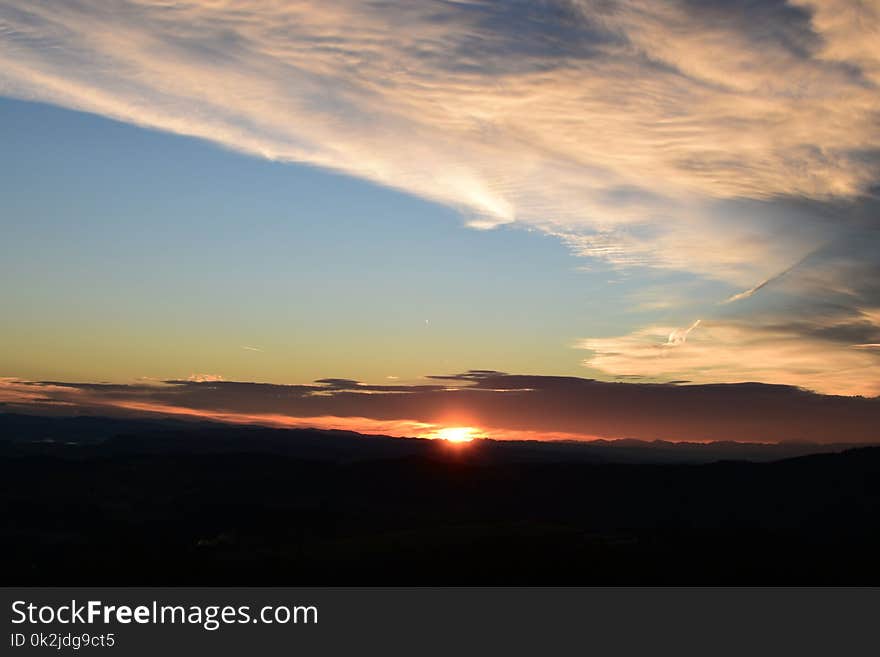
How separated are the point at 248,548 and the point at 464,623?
293 feet

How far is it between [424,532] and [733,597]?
6461cm

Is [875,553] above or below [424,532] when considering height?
below

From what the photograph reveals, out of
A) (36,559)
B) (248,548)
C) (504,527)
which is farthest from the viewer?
(36,559)

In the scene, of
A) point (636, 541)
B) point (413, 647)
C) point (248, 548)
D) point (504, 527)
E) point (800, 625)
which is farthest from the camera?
point (248, 548)

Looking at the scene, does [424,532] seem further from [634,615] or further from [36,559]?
[36,559]

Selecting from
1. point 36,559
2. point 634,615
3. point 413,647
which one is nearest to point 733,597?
point 634,615

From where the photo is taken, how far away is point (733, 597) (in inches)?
4850

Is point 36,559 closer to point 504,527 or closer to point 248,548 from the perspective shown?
point 248,548

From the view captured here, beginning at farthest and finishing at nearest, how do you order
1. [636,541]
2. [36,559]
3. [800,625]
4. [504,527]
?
[36,559] → [504,527] → [636,541] → [800,625]

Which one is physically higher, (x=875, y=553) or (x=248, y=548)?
(x=248, y=548)

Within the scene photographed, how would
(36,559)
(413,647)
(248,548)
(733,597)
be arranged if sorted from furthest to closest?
(36,559) → (248,548) → (733,597) → (413,647)

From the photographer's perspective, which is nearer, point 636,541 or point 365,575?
point 365,575

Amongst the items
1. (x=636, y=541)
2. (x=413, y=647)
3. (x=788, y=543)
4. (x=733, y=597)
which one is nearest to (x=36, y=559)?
(x=413, y=647)

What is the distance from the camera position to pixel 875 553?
560 ft
